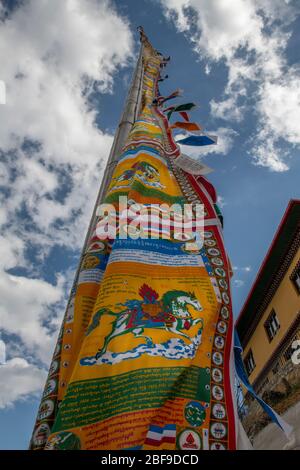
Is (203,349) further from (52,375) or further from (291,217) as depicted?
(291,217)

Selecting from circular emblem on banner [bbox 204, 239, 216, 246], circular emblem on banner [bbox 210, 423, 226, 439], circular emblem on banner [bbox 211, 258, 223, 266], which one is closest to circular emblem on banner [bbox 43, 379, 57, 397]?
circular emblem on banner [bbox 210, 423, 226, 439]

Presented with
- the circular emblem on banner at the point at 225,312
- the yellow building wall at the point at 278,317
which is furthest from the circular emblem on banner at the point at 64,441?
the yellow building wall at the point at 278,317

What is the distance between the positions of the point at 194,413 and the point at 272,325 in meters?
13.0

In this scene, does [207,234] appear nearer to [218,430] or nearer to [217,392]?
[217,392]

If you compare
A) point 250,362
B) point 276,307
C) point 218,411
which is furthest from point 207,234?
point 250,362

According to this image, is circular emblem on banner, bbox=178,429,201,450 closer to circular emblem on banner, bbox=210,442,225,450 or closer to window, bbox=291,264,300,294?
circular emblem on banner, bbox=210,442,225,450

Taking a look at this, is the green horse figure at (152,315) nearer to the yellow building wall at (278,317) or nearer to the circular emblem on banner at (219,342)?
the circular emblem on banner at (219,342)

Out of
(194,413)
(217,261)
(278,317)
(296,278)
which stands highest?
(296,278)

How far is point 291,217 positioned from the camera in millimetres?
11578

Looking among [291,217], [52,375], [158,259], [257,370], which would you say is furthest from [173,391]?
[257,370]

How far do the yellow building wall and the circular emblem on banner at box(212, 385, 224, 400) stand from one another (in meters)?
10.7

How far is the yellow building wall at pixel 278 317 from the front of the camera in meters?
11.8

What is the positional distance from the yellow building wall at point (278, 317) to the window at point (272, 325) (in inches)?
6.9

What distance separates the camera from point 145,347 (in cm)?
166
